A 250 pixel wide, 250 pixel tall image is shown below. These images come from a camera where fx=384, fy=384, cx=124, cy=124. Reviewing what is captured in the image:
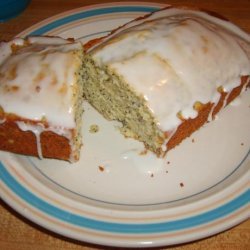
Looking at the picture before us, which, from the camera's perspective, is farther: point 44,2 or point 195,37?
point 44,2

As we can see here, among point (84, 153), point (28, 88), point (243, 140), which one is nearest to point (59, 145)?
point (84, 153)

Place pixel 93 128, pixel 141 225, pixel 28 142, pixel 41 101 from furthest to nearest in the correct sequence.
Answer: pixel 93 128 < pixel 28 142 < pixel 41 101 < pixel 141 225

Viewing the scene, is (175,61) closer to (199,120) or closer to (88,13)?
(199,120)

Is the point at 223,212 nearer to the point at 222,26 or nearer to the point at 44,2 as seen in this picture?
the point at 222,26

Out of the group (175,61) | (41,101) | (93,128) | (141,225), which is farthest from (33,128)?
(175,61)

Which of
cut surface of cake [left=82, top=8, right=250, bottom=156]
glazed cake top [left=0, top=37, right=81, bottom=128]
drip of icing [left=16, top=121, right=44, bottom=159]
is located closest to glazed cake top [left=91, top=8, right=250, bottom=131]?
cut surface of cake [left=82, top=8, right=250, bottom=156]

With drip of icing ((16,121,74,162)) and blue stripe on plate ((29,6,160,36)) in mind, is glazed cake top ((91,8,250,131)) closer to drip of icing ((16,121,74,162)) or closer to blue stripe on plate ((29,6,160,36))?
drip of icing ((16,121,74,162))
